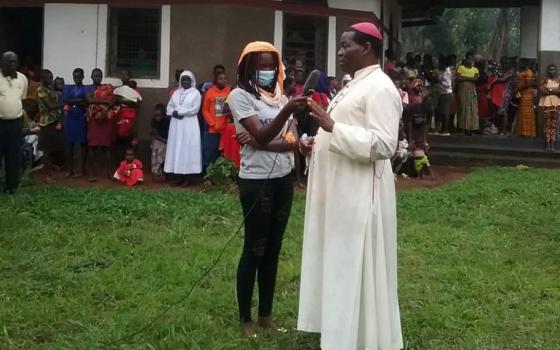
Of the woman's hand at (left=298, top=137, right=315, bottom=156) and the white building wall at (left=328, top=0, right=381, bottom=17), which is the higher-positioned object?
the white building wall at (left=328, top=0, right=381, bottom=17)

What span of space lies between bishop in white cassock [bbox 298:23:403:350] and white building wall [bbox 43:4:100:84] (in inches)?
336

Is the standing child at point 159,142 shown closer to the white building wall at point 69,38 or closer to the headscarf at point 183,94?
Answer: the headscarf at point 183,94

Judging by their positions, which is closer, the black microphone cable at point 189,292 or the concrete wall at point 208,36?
the black microphone cable at point 189,292

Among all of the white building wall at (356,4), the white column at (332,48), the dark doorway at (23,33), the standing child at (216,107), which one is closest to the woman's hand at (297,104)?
the standing child at (216,107)

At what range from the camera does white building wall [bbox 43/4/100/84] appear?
11.7 m

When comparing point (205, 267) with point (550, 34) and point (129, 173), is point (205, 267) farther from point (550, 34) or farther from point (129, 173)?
point (550, 34)

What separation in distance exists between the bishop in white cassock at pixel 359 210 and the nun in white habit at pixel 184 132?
6.71m

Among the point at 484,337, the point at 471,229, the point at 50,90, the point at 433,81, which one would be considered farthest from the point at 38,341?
the point at 433,81

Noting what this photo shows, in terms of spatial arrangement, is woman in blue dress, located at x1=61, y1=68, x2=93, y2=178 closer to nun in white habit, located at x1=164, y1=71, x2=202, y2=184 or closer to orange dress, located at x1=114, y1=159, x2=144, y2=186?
orange dress, located at x1=114, y1=159, x2=144, y2=186

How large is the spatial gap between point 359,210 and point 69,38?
9078 millimetres

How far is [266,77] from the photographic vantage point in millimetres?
4266

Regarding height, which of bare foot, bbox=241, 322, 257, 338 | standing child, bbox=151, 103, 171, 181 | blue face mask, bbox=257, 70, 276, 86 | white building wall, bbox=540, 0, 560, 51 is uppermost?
white building wall, bbox=540, 0, 560, 51

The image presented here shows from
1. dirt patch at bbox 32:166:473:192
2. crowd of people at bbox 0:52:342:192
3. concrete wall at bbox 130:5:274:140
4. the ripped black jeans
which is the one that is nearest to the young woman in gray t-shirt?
the ripped black jeans

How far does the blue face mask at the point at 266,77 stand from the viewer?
14.0ft
